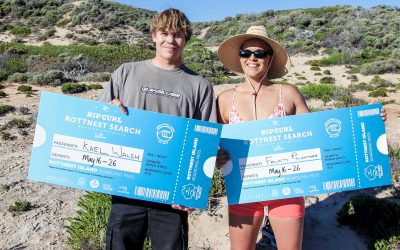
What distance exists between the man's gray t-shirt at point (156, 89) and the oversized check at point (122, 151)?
116mm

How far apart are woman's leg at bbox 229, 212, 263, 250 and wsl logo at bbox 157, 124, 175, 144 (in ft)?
2.87

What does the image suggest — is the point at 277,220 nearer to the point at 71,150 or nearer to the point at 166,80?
the point at 166,80

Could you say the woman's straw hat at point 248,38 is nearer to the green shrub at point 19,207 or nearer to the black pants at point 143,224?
the black pants at point 143,224

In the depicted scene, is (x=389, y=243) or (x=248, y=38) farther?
(x=389, y=243)

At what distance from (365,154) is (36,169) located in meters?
2.55

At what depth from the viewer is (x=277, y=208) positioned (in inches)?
124

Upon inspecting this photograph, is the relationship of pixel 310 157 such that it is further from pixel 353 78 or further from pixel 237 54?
pixel 353 78

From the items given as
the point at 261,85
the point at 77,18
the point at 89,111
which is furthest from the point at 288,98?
the point at 77,18

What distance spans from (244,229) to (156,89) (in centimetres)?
134

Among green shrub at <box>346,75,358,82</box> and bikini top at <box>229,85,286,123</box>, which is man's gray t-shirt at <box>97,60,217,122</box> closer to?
bikini top at <box>229,85,286,123</box>

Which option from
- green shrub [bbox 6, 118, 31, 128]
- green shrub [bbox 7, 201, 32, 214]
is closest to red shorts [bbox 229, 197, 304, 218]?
green shrub [bbox 7, 201, 32, 214]

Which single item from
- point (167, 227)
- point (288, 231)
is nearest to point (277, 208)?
point (288, 231)

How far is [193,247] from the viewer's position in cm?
506

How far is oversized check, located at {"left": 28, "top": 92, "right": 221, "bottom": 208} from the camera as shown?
290cm
